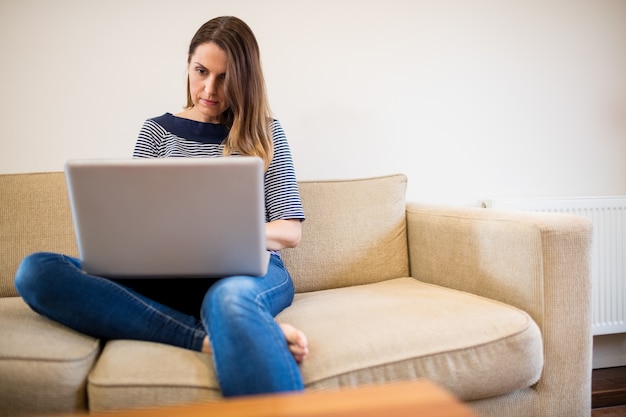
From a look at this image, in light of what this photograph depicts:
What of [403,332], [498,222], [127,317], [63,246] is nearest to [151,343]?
[127,317]

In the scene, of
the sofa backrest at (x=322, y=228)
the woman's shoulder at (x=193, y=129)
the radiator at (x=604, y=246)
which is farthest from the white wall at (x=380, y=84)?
the woman's shoulder at (x=193, y=129)

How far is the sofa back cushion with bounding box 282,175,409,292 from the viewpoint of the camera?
1.57m

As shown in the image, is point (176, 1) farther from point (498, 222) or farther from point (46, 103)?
point (498, 222)

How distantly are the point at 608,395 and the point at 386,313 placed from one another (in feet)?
3.73

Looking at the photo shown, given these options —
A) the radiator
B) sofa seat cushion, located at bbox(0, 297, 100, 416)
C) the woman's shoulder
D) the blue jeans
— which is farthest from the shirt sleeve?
the radiator

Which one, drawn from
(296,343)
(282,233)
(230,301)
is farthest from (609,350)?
(230,301)

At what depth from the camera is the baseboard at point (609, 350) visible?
2.08 meters

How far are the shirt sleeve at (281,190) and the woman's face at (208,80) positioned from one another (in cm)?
20

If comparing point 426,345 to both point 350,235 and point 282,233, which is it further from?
point 350,235

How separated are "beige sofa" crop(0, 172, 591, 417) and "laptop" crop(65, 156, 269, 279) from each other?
0.19m

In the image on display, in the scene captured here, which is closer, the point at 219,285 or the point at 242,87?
the point at 219,285

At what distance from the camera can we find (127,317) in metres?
0.99

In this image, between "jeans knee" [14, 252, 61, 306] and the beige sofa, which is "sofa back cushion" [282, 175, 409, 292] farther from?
"jeans knee" [14, 252, 61, 306]

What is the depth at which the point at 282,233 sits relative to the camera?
1276mm
